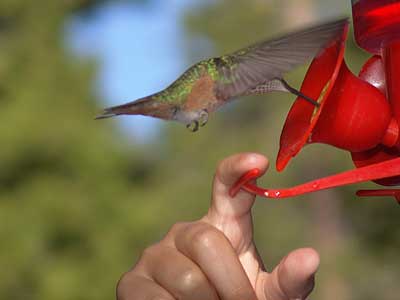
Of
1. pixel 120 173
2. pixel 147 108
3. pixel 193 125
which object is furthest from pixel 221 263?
pixel 120 173

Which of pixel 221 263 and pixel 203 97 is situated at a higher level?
pixel 203 97

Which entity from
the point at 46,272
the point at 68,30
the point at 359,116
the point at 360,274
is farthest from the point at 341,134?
the point at 68,30

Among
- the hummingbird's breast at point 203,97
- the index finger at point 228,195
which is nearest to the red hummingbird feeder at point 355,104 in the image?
the index finger at point 228,195

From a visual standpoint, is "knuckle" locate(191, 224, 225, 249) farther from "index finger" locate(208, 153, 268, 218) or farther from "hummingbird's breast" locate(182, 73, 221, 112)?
"hummingbird's breast" locate(182, 73, 221, 112)

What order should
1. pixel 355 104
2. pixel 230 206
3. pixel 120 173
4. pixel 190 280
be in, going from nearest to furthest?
pixel 355 104, pixel 190 280, pixel 230 206, pixel 120 173

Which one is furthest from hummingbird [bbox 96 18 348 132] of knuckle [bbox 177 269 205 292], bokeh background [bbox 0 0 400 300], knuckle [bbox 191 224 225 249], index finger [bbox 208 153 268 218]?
bokeh background [bbox 0 0 400 300]

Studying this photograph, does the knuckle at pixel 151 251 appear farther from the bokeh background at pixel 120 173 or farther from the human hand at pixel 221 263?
the bokeh background at pixel 120 173

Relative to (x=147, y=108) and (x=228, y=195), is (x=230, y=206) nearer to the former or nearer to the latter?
(x=228, y=195)
